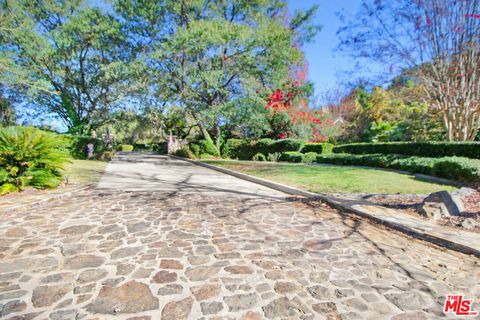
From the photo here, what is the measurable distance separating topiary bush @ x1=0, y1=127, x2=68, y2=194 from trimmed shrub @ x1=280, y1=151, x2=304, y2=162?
1459cm

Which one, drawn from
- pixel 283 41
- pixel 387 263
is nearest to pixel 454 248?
pixel 387 263

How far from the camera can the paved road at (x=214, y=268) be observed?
7.06 ft

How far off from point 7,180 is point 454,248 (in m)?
9.34

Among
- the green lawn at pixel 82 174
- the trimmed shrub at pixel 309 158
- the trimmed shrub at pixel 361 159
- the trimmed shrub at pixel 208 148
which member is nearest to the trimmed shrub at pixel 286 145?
the trimmed shrub at pixel 309 158

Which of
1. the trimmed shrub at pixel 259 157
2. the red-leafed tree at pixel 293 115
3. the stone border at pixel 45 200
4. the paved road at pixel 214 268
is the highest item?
the red-leafed tree at pixel 293 115

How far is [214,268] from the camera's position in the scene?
110 inches

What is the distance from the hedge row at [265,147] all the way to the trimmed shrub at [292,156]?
1.08 metres

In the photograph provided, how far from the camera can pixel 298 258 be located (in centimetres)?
310

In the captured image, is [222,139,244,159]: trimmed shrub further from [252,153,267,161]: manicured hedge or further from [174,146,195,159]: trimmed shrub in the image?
[174,146,195,159]: trimmed shrub

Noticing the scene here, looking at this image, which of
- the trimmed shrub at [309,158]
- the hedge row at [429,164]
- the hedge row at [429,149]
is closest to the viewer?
the hedge row at [429,164]

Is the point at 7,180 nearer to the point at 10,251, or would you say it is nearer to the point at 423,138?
the point at 10,251

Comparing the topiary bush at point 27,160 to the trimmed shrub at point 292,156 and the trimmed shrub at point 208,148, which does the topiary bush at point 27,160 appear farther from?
the trimmed shrub at point 208,148

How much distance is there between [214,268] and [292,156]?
1646 cm

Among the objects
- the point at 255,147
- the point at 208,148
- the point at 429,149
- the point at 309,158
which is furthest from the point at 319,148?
the point at 208,148
